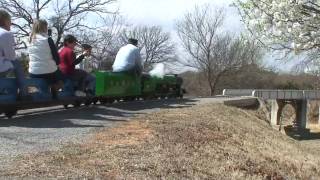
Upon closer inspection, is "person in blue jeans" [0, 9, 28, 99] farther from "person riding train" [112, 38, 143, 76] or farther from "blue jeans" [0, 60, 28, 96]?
"person riding train" [112, 38, 143, 76]

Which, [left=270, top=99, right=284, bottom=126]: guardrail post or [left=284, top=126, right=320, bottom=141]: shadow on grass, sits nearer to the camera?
[left=284, top=126, right=320, bottom=141]: shadow on grass

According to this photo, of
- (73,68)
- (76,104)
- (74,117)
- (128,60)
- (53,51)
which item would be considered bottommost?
(74,117)

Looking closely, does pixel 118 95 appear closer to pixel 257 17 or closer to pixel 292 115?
pixel 257 17

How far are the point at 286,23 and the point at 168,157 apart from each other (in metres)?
6.57

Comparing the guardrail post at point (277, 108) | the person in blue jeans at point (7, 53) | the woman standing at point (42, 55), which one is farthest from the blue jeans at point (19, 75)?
the guardrail post at point (277, 108)

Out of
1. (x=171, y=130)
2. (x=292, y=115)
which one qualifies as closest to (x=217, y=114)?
(x=171, y=130)

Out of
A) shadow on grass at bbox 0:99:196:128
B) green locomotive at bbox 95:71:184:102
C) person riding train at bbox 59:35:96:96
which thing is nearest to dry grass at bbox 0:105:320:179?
shadow on grass at bbox 0:99:196:128

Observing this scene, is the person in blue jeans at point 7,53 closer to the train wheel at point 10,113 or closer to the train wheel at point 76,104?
the train wheel at point 10,113

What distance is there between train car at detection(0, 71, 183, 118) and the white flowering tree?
3713 mm

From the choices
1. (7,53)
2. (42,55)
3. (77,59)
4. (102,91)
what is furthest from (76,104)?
(7,53)

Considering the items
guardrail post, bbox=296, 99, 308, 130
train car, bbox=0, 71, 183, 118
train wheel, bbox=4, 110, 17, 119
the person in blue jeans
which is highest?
the person in blue jeans

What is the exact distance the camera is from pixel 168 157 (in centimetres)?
827

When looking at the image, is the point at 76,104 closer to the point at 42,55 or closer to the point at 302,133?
the point at 42,55

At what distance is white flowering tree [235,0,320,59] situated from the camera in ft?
43.9
